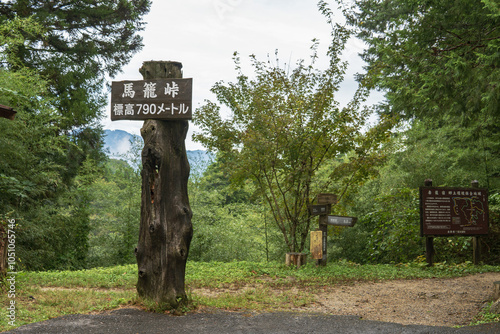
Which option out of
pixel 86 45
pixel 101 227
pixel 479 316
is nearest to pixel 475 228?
pixel 479 316

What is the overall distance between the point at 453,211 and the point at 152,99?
322 inches

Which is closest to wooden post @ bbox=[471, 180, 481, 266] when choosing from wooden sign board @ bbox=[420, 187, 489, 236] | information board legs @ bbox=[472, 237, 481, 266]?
information board legs @ bbox=[472, 237, 481, 266]

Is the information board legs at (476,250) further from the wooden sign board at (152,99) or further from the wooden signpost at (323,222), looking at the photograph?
the wooden sign board at (152,99)

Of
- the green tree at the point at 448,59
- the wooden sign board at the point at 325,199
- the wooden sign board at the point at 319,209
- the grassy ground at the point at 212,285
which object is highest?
the green tree at the point at 448,59

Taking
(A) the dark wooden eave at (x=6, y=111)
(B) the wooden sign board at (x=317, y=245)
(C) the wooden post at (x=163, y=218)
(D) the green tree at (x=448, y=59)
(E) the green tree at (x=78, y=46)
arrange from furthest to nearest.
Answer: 1. (E) the green tree at (x=78, y=46)
2. (B) the wooden sign board at (x=317, y=245)
3. (D) the green tree at (x=448, y=59)
4. (A) the dark wooden eave at (x=6, y=111)
5. (C) the wooden post at (x=163, y=218)

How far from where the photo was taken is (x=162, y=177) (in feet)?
18.2

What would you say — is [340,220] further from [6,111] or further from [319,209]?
[6,111]

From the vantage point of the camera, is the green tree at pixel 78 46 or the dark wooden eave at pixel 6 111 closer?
the dark wooden eave at pixel 6 111

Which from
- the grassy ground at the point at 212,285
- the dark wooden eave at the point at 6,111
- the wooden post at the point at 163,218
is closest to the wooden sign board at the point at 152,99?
the wooden post at the point at 163,218

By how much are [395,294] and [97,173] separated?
1213 cm

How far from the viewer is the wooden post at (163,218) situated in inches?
213

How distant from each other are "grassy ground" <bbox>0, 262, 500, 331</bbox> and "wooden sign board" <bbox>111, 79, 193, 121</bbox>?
2542 millimetres

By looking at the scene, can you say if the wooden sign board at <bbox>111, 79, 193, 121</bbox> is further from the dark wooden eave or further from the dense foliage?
the dense foliage

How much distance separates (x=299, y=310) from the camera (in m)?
5.96
